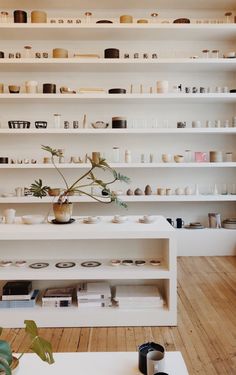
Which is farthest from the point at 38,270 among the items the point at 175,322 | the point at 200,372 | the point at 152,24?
the point at 152,24

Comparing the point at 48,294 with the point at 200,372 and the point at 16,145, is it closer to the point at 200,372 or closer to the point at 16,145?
the point at 200,372

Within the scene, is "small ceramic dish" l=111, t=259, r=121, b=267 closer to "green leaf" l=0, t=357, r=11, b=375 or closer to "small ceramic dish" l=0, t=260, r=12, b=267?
"small ceramic dish" l=0, t=260, r=12, b=267

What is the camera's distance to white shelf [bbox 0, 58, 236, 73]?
4617 mm

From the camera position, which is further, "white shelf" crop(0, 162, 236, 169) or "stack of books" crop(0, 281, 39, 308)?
"white shelf" crop(0, 162, 236, 169)

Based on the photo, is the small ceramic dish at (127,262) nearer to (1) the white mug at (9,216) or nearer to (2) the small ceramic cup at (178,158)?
(1) the white mug at (9,216)

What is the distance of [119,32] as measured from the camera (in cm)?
475

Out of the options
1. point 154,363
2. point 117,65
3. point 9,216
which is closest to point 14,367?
point 154,363

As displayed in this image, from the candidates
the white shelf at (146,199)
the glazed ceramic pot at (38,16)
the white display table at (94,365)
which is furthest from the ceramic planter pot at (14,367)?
the glazed ceramic pot at (38,16)

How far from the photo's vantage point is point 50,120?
5.06 m

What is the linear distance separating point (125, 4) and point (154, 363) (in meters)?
4.53

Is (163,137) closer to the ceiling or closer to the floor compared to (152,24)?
closer to the floor

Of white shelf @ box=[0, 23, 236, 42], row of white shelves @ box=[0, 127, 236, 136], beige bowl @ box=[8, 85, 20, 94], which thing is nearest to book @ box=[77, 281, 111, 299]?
row of white shelves @ box=[0, 127, 236, 136]

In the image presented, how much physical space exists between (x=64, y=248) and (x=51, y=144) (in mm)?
2291

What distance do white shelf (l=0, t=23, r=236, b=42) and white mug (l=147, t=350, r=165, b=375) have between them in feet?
13.1
